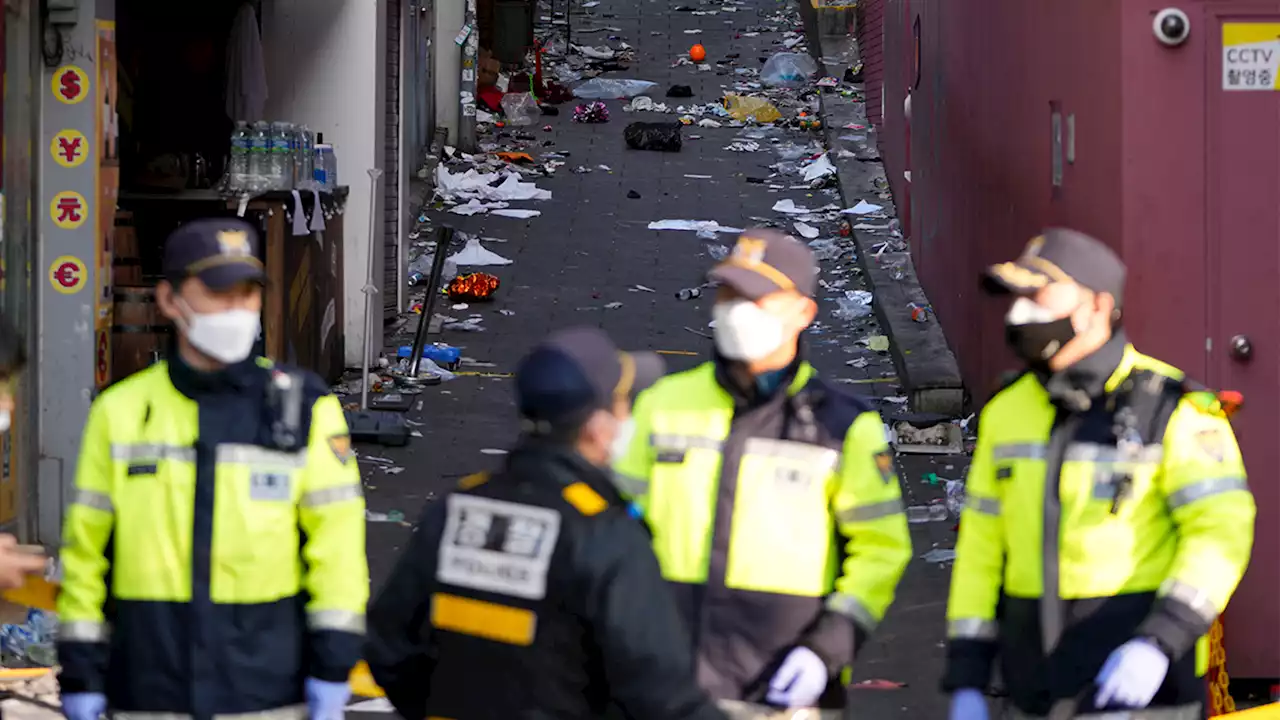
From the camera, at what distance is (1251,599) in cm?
735

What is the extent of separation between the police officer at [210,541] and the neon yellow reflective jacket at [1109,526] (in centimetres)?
152

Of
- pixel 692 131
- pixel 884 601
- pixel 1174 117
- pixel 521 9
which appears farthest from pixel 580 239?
pixel 884 601

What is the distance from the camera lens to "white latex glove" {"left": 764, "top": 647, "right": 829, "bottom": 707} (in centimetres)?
441

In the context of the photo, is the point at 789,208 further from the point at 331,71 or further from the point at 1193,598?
the point at 1193,598

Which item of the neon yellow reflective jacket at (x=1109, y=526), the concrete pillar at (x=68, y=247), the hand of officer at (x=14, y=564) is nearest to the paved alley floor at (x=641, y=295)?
the concrete pillar at (x=68, y=247)

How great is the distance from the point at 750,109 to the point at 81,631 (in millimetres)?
20585

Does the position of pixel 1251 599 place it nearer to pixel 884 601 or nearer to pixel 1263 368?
pixel 1263 368

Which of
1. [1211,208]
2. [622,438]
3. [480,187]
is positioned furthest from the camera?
[480,187]

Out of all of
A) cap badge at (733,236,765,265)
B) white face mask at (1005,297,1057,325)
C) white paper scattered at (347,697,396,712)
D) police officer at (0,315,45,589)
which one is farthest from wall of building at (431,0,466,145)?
white face mask at (1005,297,1057,325)

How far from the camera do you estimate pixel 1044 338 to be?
453 cm

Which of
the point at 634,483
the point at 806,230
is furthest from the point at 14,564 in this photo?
the point at 806,230

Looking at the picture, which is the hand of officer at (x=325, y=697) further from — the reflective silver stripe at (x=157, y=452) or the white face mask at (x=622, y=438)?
the white face mask at (x=622, y=438)

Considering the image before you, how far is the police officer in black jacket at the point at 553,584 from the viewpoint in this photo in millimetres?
3498

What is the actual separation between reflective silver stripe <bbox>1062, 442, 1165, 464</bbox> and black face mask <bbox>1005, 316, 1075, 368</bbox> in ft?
0.72
